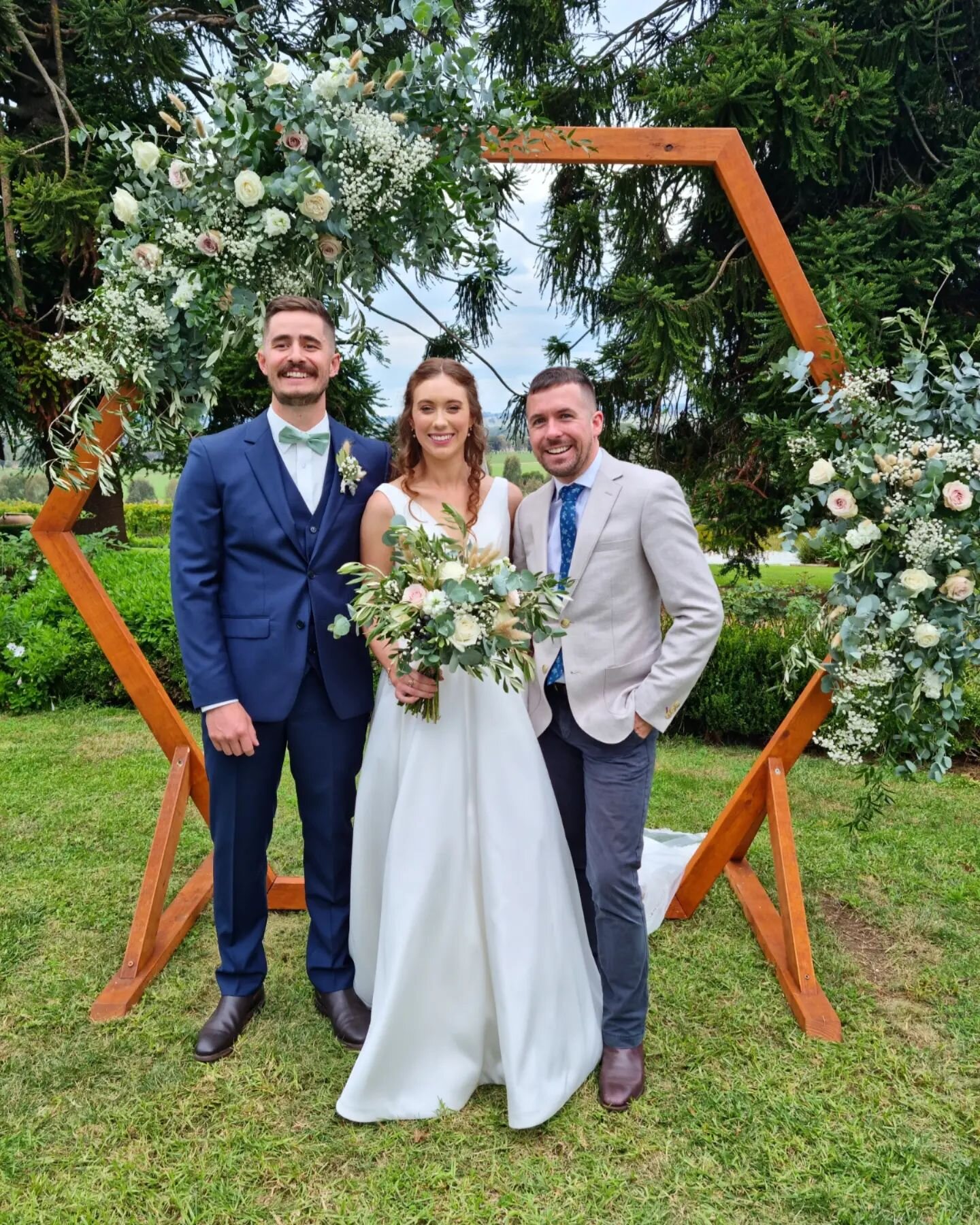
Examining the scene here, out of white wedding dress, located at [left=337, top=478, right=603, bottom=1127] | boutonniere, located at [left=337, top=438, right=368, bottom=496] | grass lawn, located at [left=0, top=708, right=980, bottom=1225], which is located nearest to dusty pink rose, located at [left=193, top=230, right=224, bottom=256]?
boutonniere, located at [left=337, top=438, right=368, bottom=496]

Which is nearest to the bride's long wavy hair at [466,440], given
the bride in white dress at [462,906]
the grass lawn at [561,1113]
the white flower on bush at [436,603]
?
the bride in white dress at [462,906]

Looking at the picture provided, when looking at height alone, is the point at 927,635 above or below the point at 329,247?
below

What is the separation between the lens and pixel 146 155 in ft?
9.50

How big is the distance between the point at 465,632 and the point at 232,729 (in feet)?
3.24

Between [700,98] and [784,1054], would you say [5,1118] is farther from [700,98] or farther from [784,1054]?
[700,98]

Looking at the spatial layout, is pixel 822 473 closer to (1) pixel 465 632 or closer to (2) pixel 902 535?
(2) pixel 902 535

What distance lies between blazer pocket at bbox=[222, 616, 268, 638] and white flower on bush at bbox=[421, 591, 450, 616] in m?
0.77

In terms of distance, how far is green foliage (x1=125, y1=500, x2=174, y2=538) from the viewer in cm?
1661

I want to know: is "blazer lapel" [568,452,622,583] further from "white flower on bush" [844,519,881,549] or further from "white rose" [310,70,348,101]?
"white rose" [310,70,348,101]

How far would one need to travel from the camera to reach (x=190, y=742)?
12.0 feet

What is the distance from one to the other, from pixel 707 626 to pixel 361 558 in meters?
1.20

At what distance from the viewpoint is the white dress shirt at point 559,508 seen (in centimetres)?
281

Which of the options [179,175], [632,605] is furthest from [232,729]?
[179,175]

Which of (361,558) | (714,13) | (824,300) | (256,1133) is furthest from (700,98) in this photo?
(256,1133)
